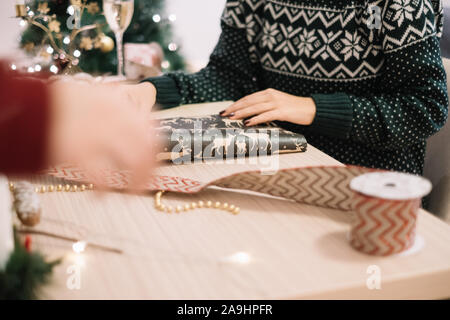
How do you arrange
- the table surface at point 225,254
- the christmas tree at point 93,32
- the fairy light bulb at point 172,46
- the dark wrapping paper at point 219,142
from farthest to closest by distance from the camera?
1. the fairy light bulb at point 172,46
2. the christmas tree at point 93,32
3. the dark wrapping paper at point 219,142
4. the table surface at point 225,254

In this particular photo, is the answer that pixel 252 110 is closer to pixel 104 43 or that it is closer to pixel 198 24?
pixel 104 43

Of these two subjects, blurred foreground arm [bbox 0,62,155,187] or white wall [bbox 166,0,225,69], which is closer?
blurred foreground arm [bbox 0,62,155,187]

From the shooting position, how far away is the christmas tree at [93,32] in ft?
6.20

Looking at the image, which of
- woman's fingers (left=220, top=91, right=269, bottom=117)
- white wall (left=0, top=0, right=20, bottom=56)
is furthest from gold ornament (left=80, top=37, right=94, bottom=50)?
woman's fingers (left=220, top=91, right=269, bottom=117)

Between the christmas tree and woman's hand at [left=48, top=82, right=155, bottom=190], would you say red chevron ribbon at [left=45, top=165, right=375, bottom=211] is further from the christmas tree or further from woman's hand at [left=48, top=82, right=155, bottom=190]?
the christmas tree

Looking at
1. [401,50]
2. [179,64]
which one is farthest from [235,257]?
[179,64]

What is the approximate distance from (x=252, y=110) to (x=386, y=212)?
0.50m

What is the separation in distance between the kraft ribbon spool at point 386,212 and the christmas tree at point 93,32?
52.3 inches

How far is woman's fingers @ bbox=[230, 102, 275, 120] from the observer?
91cm

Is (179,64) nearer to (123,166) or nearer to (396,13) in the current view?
(396,13)

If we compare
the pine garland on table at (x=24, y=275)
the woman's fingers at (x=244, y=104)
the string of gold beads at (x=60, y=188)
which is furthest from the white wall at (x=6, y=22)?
the pine garland on table at (x=24, y=275)

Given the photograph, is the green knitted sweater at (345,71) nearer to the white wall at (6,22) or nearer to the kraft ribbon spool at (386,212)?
the kraft ribbon spool at (386,212)

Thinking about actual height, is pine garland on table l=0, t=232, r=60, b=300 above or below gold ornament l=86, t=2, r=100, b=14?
below

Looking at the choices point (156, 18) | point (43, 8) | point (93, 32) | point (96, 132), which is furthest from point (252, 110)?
point (156, 18)
